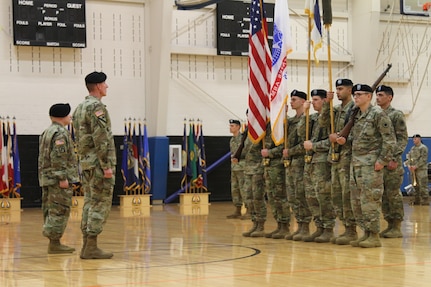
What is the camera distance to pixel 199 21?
19.7 m

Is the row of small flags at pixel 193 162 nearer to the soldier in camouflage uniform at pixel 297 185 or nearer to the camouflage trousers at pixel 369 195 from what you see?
the soldier in camouflage uniform at pixel 297 185

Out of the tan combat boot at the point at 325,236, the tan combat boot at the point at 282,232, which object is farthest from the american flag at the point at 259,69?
the tan combat boot at the point at 325,236

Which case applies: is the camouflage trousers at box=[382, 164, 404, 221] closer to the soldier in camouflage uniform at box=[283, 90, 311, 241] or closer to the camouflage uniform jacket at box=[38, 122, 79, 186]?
the soldier in camouflage uniform at box=[283, 90, 311, 241]

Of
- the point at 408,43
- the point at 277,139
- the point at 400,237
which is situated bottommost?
the point at 400,237

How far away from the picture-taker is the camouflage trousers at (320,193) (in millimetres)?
9031

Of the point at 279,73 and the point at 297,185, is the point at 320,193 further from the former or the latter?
the point at 279,73

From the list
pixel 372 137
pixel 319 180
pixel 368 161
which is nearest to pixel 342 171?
pixel 319 180

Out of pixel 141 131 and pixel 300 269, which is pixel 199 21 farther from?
pixel 300 269

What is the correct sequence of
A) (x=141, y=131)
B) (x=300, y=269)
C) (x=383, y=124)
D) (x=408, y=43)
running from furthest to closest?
(x=408, y=43) < (x=141, y=131) < (x=383, y=124) < (x=300, y=269)

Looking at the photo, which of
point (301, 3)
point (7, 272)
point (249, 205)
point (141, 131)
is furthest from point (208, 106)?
point (7, 272)

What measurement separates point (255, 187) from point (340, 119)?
1.45 metres

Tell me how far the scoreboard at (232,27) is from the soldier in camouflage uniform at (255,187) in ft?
32.5

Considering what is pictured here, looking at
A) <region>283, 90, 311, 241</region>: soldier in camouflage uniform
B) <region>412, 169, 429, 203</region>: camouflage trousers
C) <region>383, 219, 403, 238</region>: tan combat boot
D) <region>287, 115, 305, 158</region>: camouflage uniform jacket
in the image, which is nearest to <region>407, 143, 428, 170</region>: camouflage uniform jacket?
<region>412, 169, 429, 203</region>: camouflage trousers

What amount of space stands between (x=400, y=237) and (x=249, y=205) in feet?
6.24
